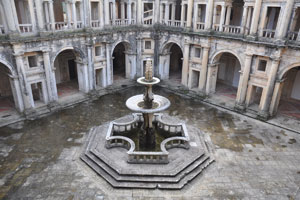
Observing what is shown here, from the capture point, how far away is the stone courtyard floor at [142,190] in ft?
50.5

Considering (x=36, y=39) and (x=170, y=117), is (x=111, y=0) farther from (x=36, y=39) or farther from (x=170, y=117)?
(x=170, y=117)

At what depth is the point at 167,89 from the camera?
1266 inches

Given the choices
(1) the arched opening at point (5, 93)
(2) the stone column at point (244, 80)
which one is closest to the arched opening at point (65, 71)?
(1) the arched opening at point (5, 93)

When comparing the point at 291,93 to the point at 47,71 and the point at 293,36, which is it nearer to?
the point at 293,36

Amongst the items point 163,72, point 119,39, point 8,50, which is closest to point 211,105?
point 163,72

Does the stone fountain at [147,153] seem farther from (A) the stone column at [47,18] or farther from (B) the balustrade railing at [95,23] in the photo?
(B) the balustrade railing at [95,23]

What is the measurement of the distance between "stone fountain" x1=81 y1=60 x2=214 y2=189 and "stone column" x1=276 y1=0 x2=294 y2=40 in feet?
38.5

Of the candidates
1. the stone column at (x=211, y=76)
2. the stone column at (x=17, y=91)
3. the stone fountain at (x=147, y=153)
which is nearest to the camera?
the stone fountain at (x=147, y=153)

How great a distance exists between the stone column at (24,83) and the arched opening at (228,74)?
22209mm

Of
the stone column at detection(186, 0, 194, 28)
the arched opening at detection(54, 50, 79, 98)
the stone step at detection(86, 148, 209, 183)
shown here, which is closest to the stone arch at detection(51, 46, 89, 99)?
the arched opening at detection(54, 50, 79, 98)

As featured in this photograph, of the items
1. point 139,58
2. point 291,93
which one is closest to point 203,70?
point 139,58

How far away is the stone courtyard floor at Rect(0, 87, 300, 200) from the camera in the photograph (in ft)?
50.5

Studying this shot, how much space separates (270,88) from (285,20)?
6.36 m

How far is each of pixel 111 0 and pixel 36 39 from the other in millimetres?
10397
